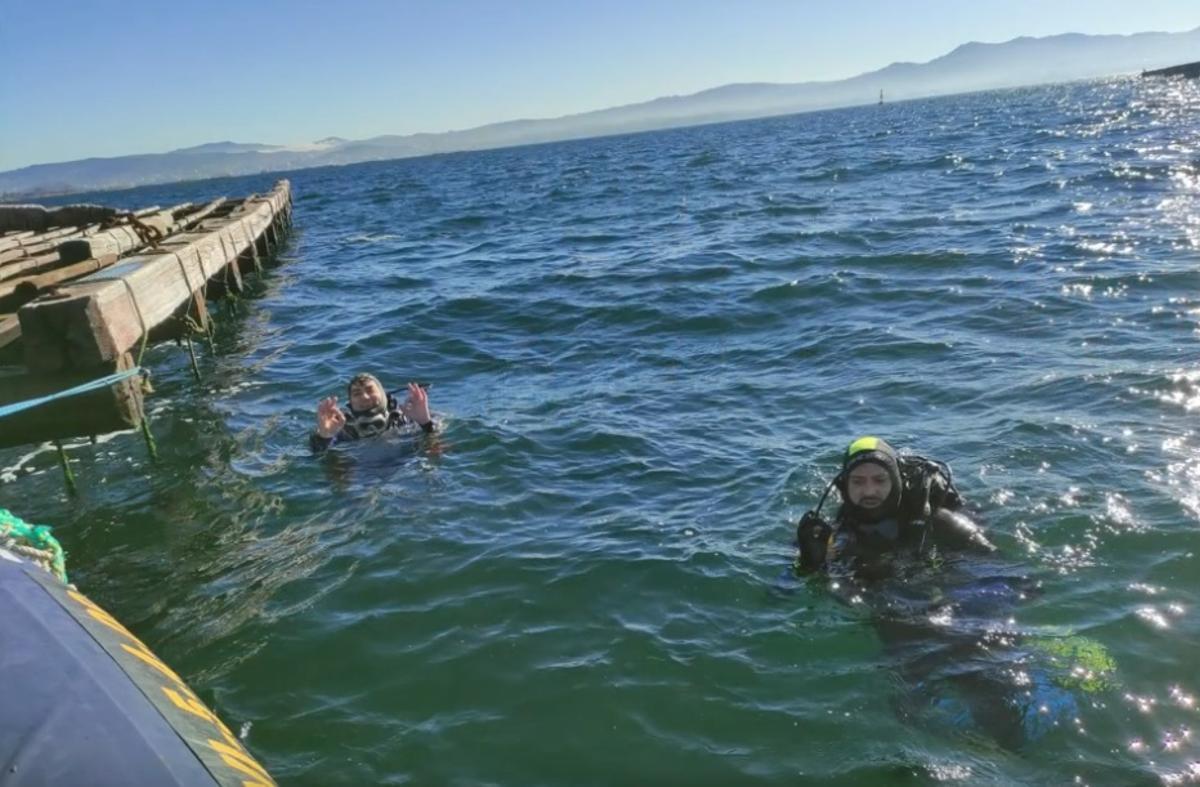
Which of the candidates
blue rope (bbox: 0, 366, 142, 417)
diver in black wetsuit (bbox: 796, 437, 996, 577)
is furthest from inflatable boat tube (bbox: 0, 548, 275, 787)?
diver in black wetsuit (bbox: 796, 437, 996, 577)

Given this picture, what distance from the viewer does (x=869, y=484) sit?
570 centimetres

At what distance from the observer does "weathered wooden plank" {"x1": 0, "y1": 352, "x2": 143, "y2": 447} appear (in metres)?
5.61

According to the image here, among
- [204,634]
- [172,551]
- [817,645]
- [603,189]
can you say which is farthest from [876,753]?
[603,189]

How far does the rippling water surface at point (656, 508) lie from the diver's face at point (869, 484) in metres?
0.70

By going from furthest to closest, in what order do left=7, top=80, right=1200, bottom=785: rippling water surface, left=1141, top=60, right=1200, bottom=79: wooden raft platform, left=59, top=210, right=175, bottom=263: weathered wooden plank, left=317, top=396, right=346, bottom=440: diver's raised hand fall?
left=1141, top=60, right=1200, bottom=79: wooden raft platform < left=59, top=210, right=175, bottom=263: weathered wooden plank < left=317, top=396, right=346, bottom=440: diver's raised hand < left=7, top=80, right=1200, bottom=785: rippling water surface

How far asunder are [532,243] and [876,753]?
63.4 ft

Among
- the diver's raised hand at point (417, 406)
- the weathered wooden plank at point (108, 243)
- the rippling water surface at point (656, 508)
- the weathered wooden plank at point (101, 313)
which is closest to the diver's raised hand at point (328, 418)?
the rippling water surface at point (656, 508)

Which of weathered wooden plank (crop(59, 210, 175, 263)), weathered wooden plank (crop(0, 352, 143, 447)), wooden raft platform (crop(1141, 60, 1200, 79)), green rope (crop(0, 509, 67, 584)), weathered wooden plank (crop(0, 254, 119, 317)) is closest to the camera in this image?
green rope (crop(0, 509, 67, 584))

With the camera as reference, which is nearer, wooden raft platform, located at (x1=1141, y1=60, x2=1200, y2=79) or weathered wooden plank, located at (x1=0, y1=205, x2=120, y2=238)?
weathered wooden plank, located at (x1=0, y1=205, x2=120, y2=238)

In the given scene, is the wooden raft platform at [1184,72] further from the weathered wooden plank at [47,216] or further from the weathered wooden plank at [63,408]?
the weathered wooden plank at [63,408]

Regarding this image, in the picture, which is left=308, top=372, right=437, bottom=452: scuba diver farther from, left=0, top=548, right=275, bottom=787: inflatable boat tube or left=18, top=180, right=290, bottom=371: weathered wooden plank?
left=0, top=548, right=275, bottom=787: inflatable boat tube

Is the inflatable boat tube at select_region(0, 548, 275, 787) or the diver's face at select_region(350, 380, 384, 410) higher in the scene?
the inflatable boat tube at select_region(0, 548, 275, 787)

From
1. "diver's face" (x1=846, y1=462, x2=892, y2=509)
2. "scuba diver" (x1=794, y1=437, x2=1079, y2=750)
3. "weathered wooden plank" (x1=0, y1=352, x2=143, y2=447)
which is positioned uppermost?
"weathered wooden plank" (x1=0, y1=352, x2=143, y2=447)

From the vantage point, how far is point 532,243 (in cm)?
2253
